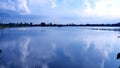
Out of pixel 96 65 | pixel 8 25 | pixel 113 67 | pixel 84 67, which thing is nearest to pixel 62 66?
pixel 84 67

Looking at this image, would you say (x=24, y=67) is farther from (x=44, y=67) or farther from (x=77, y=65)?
A: (x=77, y=65)

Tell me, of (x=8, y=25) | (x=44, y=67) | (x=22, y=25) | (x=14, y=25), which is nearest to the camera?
(x=44, y=67)

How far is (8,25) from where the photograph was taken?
159 meters

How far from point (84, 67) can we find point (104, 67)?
4.88ft

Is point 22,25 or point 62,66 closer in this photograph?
point 62,66

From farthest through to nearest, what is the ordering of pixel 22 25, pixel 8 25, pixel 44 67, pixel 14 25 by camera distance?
1. pixel 22 25
2. pixel 14 25
3. pixel 8 25
4. pixel 44 67

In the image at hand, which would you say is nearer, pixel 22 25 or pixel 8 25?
pixel 8 25

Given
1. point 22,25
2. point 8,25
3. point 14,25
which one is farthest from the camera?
point 22,25

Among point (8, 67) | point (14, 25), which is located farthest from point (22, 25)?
point (8, 67)

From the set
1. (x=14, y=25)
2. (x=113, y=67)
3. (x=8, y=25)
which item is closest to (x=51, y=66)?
(x=113, y=67)

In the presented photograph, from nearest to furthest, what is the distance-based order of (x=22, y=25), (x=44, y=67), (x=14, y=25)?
(x=44, y=67) → (x=14, y=25) → (x=22, y=25)

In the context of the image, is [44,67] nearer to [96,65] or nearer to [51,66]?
[51,66]

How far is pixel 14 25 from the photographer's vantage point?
17675cm

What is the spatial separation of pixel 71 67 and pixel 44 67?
199 cm
